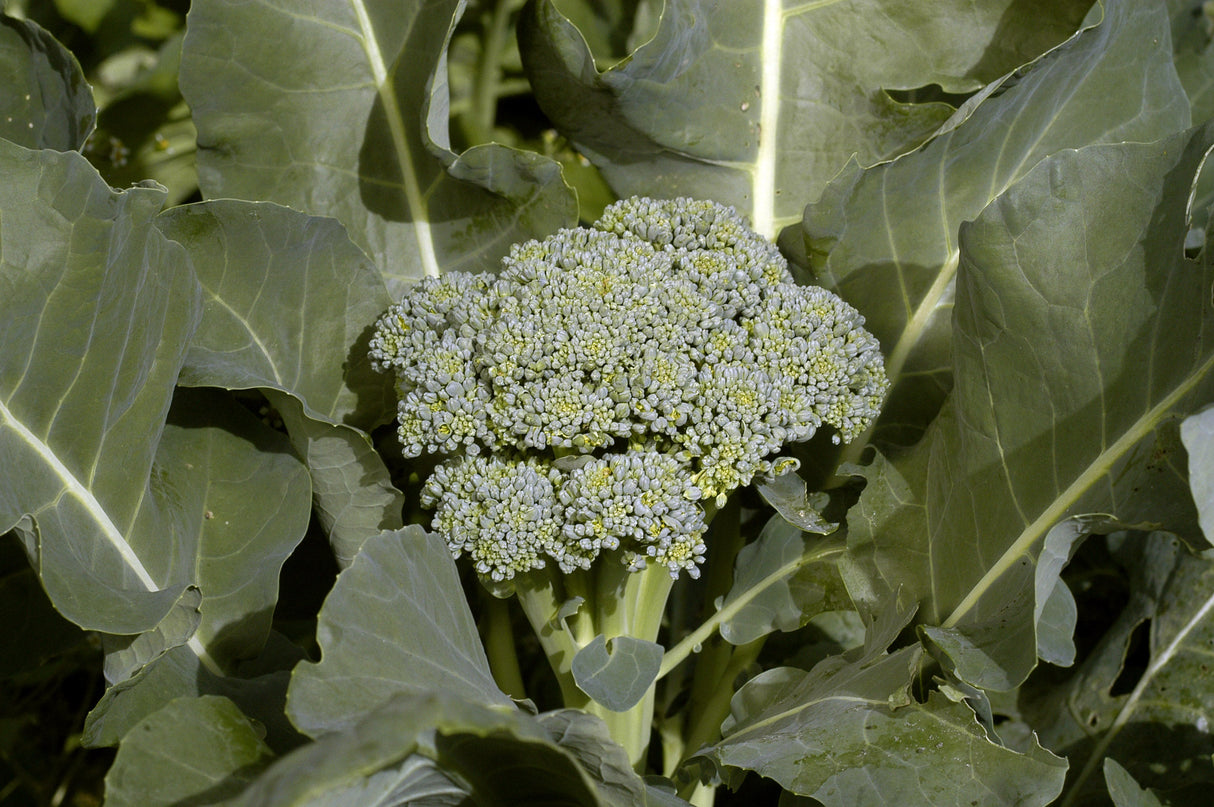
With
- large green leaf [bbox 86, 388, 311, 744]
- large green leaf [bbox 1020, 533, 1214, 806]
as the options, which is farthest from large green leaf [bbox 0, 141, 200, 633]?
large green leaf [bbox 1020, 533, 1214, 806]

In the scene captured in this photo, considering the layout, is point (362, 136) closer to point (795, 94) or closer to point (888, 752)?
point (795, 94)

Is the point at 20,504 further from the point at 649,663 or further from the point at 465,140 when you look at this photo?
the point at 465,140

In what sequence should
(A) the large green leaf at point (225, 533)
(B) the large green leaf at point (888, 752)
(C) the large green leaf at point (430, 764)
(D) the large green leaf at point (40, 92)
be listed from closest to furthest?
1. (C) the large green leaf at point (430, 764)
2. (B) the large green leaf at point (888, 752)
3. (A) the large green leaf at point (225, 533)
4. (D) the large green leaf at point (40, 92)

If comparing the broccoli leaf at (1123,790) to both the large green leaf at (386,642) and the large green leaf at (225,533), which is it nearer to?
the large green leaf at (386,642)

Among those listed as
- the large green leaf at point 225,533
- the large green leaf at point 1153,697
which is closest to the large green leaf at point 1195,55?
the large green leaf at point 1153,697

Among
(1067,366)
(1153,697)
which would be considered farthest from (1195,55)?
(1153,697)
